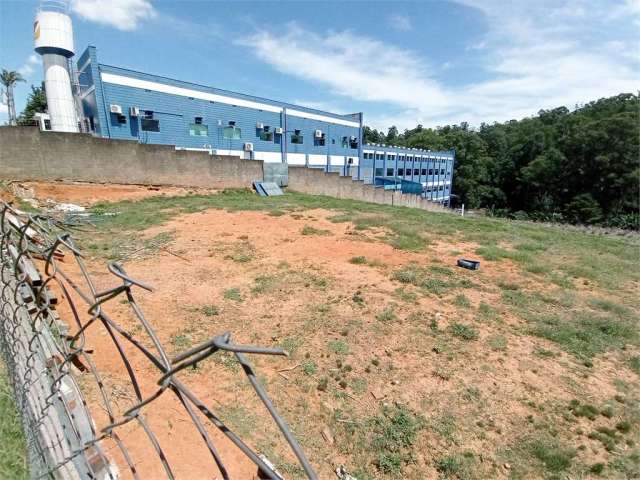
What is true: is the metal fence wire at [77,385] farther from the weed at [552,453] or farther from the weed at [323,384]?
the weed at [552,453]

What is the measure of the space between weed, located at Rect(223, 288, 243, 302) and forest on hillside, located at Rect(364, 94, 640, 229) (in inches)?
1670

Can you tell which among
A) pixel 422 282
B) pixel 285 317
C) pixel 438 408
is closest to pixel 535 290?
pixel 422 282

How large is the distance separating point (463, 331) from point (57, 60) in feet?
61.6

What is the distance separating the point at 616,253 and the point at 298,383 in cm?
918

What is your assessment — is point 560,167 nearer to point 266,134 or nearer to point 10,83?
point 266,134

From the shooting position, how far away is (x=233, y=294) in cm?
491

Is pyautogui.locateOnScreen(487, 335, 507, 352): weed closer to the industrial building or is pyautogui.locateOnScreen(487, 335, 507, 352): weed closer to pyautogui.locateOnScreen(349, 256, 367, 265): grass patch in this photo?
pyautogui.locateOnScreen(349, 256, 367, 265): grass patch

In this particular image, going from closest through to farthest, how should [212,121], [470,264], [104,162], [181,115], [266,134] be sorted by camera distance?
[470,264] → [104,162] → [181,115] → [212,121] → [266,134]

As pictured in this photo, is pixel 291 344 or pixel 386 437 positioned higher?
pixel 291 344

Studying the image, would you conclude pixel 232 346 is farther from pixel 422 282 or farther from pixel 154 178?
pixel 154 178

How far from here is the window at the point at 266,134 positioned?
2159 centimetres

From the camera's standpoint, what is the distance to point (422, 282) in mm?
5414

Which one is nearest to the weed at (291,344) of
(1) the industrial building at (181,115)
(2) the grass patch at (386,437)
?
(2) the grass patch at (386,437)

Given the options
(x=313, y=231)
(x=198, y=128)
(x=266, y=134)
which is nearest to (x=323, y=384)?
(x=313, y=231)
